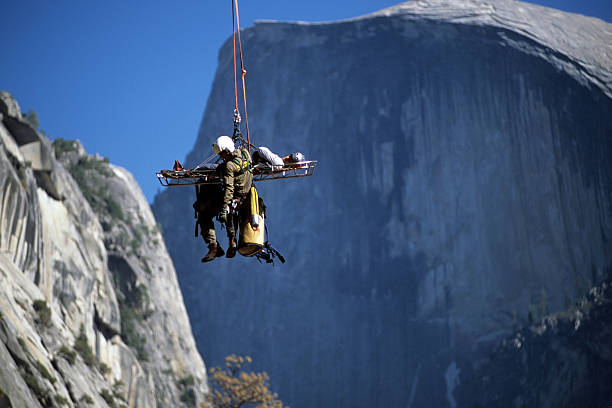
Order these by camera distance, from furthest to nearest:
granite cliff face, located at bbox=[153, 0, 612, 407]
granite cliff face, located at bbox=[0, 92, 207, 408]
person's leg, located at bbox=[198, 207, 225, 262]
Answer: granite cliff face, located at bbox=[153, 0, 612, 407] → granite cliff face, located at bbox=[0, 92, 207, 408] → person's leg, located at bbox=[198, 207, 225, 262]

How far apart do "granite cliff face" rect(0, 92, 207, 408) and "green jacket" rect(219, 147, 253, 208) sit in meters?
13.5

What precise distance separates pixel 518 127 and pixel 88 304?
6491 cm

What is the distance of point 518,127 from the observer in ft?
316

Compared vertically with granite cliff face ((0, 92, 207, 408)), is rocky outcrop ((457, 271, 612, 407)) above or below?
below

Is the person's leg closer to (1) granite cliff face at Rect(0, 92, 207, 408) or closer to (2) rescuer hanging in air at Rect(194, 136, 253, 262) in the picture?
(2) rescuer hanging in air at Rect(194, 136, 253, 262)

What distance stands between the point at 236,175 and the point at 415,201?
3551 inches

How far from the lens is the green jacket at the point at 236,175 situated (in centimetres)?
1538

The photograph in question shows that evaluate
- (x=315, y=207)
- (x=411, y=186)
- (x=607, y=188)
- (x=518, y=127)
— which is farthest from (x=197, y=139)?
(x=607, y=188)

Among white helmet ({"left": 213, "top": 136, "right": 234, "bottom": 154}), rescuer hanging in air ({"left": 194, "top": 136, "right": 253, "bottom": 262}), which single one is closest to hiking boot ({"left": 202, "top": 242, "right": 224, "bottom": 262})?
rescuer hanging in air ({"left": 194, "top": 136, "right": 253, "bottom": 262})

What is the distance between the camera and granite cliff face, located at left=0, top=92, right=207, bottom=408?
1330 inches

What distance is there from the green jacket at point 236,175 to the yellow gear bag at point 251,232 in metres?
0.36

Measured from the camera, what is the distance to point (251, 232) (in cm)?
1562

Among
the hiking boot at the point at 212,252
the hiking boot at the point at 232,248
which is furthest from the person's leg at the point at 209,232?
the hiking boot at the point at 232,248

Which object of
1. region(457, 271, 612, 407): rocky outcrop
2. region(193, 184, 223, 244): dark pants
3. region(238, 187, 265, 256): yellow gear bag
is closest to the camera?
region(238, 187, 265, 256): yellow gear bag
